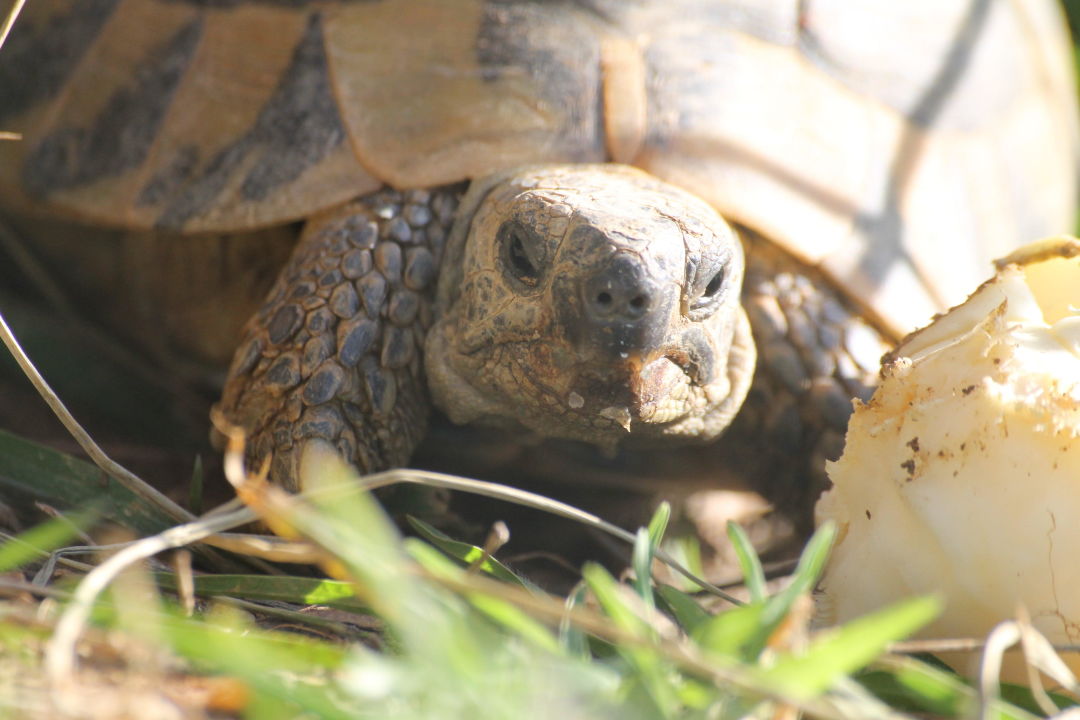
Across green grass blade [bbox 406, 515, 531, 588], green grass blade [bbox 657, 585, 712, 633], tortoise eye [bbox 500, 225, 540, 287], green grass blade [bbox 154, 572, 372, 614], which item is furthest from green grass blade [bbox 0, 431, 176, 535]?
green grass blade [bbox 657, 585, 712, 633]

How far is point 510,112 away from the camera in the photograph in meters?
2.26

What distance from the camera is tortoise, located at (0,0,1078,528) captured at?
2023 millimetres

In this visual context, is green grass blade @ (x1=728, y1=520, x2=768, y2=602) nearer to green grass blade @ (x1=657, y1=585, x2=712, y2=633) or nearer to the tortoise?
green grass blade @ (x1=657, y1=585, x2=712, y2=633)

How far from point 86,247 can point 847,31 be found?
199 cm

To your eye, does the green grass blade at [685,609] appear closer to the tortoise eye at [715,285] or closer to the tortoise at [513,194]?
the tortoise at [513,194]

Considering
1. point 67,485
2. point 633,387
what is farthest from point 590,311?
point 67,485

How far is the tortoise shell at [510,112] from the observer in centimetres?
226

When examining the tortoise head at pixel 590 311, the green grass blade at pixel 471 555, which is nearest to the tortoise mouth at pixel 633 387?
the tortoise head at pixel 590 311

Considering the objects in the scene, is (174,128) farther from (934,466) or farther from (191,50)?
(934,466)

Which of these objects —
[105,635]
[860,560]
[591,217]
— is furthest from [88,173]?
[860,560]

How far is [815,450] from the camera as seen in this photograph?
2.40 m

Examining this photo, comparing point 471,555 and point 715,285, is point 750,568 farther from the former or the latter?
point 715,285

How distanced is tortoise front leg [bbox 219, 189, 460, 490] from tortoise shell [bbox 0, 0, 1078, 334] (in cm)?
8

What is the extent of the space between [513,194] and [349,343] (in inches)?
16.6
